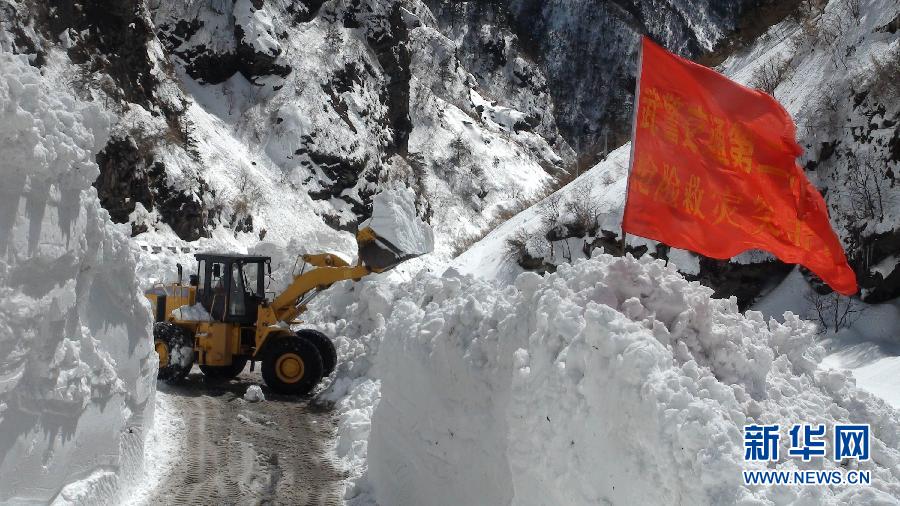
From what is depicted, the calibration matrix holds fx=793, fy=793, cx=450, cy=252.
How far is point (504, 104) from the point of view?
61375 mm

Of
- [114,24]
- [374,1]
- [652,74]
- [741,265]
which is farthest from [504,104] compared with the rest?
[652,74]

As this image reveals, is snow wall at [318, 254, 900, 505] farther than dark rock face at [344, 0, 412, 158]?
No

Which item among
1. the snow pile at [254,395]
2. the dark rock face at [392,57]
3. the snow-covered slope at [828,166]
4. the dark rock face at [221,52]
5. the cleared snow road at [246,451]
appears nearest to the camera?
the cleared snow road at [246,451]

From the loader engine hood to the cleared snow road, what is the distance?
236 cm

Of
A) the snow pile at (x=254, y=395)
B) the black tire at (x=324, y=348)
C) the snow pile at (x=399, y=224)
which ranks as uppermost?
the snow pile at (x=399, y=224)

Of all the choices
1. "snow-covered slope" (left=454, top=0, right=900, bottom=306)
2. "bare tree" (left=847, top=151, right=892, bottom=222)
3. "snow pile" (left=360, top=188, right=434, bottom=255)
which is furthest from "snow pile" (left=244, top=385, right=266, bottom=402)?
"bare tree" (left=847, top=151, right=892, bottom=222)

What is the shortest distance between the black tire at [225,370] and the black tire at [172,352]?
621 mm

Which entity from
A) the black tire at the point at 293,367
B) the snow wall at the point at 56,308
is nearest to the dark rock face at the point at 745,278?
the black tire at the point at 293,367

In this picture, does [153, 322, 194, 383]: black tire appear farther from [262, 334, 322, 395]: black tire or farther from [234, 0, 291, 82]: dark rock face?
[234, 0, 291, 82]: dark rock face

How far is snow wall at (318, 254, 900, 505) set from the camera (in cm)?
382

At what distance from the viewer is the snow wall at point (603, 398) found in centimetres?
382

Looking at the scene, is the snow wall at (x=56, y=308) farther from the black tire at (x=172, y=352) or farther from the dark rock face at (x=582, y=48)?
the dark rock face at (x=582, y=48)

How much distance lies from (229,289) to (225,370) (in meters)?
1.36

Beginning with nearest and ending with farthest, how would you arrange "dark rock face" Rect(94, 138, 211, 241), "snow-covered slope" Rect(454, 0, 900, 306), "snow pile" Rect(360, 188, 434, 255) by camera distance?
"snow-covered slope" Rect(454, 0, 900, 306) → "snow pile" Rect(360, 188, 434, 255) → "dark rock face" Rect(94, 138, 211, 241)
